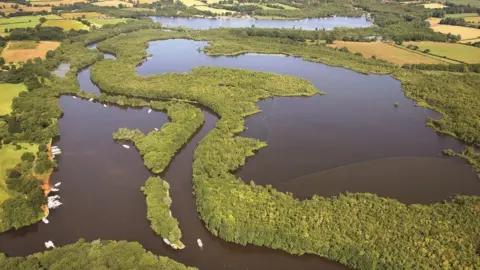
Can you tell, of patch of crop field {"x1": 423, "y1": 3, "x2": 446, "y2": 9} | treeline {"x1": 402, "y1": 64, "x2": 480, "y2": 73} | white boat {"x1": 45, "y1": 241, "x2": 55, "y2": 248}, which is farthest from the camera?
patch of crop field {"x1": 423, "y1": 3, "x2": 446, "y2": 9}

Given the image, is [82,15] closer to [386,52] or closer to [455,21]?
[386,52]

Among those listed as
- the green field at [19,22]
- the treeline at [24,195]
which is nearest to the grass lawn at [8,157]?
the treeline at [24,195]

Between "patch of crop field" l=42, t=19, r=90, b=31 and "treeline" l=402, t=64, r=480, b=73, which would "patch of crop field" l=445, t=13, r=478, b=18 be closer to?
"treeline" l=402, t=64, r=480, b=73

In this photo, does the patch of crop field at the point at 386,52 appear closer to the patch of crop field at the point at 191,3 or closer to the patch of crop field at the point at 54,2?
the patch of crop field at the point at 191,3

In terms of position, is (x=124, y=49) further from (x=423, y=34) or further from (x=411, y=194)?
(x=423, y=34)

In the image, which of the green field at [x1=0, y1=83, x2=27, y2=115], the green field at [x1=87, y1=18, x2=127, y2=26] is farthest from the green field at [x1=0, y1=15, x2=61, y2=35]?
the green field at [x1=0, y1=83, x2=27, y2=115]
